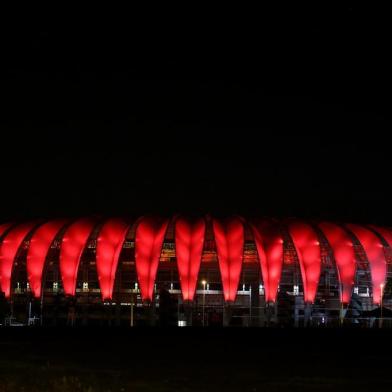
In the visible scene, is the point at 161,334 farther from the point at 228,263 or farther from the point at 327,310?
the point at 327,310

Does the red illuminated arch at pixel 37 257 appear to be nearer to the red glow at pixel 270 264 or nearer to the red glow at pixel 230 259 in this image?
the red glow at pixel 230 259

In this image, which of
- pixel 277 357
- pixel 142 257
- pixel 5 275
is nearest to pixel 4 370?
pixel 277 357

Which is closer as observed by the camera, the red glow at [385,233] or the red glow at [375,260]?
the red glow at [375,260]

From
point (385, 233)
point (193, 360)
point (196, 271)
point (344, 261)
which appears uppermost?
point (385, 233)

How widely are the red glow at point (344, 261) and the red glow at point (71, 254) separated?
15718 millimetres

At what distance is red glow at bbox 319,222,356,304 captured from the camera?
48.6m

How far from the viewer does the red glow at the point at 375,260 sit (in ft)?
162

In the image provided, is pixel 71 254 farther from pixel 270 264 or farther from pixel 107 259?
pixel 270 264

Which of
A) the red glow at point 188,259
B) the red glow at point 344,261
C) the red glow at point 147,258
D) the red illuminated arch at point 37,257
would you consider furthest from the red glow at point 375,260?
the red illuminated arch at point 37,257

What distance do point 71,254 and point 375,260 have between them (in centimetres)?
1951

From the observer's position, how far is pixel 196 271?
48.2 metres

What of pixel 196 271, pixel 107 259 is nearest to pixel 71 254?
pixel 107 259

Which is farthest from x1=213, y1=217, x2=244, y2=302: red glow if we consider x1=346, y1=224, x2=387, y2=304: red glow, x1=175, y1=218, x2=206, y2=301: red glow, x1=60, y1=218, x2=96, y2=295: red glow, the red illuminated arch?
the red illuminated arch

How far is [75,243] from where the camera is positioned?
49625 mm
